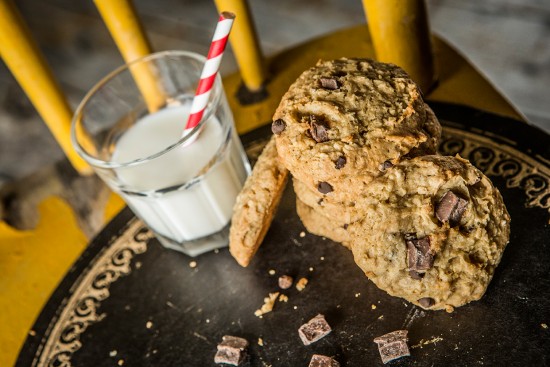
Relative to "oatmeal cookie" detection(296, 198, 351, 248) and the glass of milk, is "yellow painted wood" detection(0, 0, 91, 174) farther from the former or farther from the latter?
"oatmeal cookie" detection(296, 198, 351, 248)

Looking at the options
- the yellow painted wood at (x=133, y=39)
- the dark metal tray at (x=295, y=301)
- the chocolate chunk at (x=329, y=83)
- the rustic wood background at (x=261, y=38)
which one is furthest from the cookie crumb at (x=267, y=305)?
the rustic wood background at (x=261, y=38)

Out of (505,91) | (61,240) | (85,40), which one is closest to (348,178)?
(61,240)

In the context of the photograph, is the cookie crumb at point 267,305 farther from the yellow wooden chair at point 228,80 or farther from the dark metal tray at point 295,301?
the yellow wooden chair at point 228,80

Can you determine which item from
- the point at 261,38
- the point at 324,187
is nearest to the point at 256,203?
the point at 324,187

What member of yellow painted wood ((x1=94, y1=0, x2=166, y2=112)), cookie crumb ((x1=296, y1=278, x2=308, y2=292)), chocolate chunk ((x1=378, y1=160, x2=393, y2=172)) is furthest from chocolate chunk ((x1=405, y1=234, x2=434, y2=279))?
yellow painted wood ((x1=94, y1=0, x2=166, y2=112))

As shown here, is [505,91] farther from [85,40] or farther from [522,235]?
[85,40]
